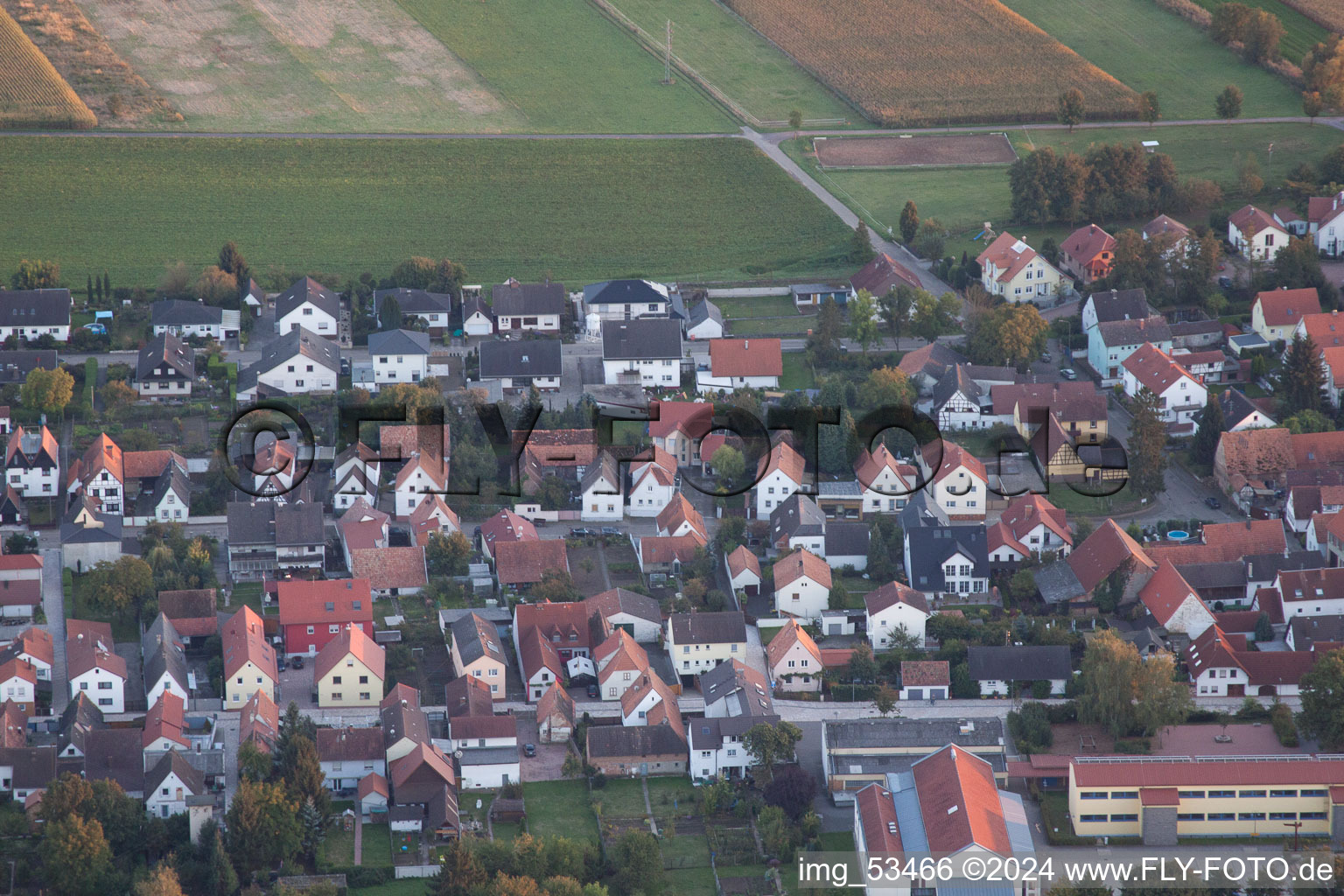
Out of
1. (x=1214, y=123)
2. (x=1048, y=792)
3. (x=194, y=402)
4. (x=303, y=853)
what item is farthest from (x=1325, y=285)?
(x=303, y=853)

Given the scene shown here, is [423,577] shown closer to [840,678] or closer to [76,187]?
[840,678]

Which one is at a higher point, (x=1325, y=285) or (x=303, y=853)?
(x=1325, y=285)

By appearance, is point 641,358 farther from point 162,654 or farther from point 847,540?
point 162,654

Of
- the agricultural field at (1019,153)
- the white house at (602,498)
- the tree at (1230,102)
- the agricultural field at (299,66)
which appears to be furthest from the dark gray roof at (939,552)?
the agricultural field at (299,66)

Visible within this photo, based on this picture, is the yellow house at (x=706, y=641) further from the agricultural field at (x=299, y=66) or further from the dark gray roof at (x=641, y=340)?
the agricultural field at (x=299, y=66)

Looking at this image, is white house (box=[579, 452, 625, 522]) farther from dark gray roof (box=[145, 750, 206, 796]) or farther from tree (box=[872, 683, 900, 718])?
dark gray roof (box=[145, 750, 206, 796])

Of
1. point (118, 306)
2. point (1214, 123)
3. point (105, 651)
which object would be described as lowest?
point (105, 651)
